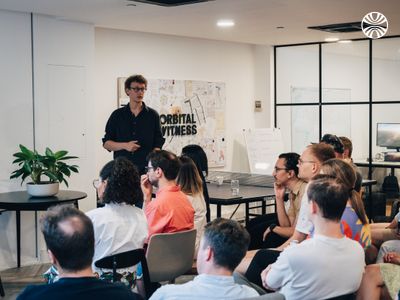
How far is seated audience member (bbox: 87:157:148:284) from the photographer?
3291 millimetres

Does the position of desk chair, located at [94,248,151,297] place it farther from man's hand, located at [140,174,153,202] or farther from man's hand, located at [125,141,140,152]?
man's hand, located at [125,141,140,152]

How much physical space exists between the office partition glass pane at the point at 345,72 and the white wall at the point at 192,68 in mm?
961

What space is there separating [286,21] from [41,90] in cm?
289

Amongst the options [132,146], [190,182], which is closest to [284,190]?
[190,182]

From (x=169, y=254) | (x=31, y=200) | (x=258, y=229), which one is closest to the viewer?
(x=169, y=254)

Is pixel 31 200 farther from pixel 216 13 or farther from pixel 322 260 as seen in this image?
pixel 322 260

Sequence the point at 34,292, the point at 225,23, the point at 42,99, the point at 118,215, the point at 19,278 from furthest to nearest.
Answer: the point at 225,23 → the point at 42,99 → the point at 19,278 → the point at 118,215 → the point at 34,292

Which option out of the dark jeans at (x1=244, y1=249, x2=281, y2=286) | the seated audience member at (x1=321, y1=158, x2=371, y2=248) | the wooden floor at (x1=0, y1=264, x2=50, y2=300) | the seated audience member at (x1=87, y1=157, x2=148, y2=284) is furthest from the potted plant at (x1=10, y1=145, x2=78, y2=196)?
the seated audience member at (x1=321, y1=158, x2=371, y2=248)

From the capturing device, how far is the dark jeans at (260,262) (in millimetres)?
3674

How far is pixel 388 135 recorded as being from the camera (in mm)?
8727

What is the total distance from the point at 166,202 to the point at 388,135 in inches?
221

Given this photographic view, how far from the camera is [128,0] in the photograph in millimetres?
5703

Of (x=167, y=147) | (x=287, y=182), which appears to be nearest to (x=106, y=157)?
(x=167, y=147)

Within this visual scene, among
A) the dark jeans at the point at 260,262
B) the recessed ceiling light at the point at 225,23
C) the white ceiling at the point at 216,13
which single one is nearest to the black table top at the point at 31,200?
the white ceiling at the point at 216,13
